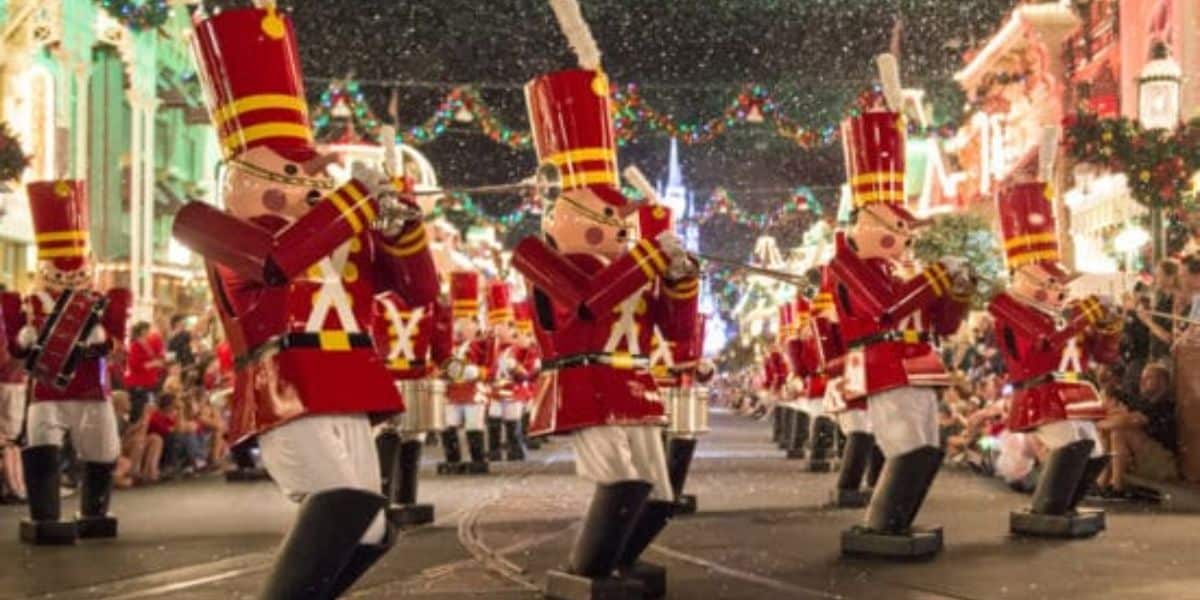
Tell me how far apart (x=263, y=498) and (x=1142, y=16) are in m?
22.8

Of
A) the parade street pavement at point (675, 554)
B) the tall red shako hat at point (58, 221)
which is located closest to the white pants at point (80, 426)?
the parade street pavement at point (675, 554)

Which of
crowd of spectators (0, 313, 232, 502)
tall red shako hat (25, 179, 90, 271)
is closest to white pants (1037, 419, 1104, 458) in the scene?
tall red shako hat (25, 179, 90, 271)

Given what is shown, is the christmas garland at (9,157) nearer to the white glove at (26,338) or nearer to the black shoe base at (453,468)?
the white glove at (26,338)

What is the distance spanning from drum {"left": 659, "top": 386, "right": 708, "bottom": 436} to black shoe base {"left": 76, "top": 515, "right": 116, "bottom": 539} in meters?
3.95

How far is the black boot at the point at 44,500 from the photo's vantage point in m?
10.1

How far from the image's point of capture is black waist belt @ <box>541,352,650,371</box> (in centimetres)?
739

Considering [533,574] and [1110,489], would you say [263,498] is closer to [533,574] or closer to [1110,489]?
[533,574]

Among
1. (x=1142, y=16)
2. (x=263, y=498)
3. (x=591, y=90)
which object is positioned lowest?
(x=263, y=498)

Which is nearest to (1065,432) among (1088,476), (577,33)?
(1088,476)

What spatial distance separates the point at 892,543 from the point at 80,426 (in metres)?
5.06

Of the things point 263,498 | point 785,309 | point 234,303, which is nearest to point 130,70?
point 785,309

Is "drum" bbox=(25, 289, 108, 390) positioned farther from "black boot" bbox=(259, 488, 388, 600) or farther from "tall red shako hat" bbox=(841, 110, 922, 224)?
"black boot" bbox=(259, 488, 388, 600)

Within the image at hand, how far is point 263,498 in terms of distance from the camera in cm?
1354

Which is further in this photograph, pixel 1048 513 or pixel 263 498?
pixel 263 498
